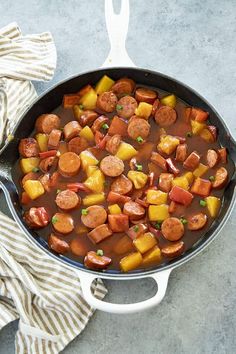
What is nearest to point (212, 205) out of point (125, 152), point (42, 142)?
point (125, 152)

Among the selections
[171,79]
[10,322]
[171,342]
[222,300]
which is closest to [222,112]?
[171,79]

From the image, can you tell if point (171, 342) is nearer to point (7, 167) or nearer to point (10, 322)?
point (10, 322)

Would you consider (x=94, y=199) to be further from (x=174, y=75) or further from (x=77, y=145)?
(x=174, y=75)

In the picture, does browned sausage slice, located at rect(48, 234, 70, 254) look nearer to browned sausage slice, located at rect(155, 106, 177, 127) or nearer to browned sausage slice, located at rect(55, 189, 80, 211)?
browned sausage slice, located at rect(55, 189, 80, 211)

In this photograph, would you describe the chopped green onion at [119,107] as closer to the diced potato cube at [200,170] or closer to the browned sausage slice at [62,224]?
the diced potato cube at [200,170]

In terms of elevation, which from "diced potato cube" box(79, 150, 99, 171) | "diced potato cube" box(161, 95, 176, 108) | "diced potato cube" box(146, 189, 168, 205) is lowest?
"diced potato cube" box(146, 189, 168, 205)

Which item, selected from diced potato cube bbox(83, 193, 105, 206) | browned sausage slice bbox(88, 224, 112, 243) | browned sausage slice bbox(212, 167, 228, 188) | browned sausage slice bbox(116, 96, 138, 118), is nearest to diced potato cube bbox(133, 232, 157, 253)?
browned sausage slice bbox(88, 224, 112, 243)
